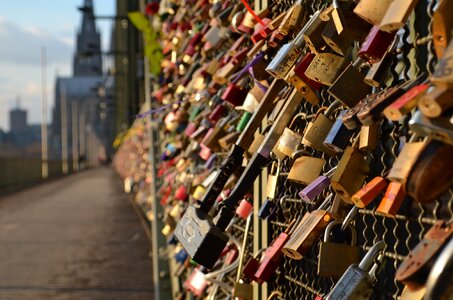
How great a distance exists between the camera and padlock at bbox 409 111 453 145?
3.55 feet

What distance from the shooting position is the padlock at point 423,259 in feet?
3.76

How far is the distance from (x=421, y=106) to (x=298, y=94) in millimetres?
984

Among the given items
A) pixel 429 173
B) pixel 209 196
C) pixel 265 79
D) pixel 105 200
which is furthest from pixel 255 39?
pixel 105 200

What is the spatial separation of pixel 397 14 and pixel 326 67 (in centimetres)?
50

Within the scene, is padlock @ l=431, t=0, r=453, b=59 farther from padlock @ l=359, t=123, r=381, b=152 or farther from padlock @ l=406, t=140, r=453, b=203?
padlock @ l=359, t=123, r=381, b=152

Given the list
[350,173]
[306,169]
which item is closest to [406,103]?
[350,173]

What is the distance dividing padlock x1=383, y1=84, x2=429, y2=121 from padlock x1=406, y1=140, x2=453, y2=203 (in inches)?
3.1

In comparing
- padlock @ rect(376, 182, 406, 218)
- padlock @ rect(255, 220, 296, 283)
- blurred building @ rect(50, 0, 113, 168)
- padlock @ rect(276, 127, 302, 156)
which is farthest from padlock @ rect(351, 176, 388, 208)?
blurred building @ rect(50, 0, 113, 168)

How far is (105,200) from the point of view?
21000 mm

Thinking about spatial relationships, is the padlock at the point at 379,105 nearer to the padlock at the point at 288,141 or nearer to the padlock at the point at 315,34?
the padlock at the point at 315,34

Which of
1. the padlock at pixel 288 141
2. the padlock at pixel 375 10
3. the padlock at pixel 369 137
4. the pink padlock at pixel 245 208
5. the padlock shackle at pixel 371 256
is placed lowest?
the pink padlock at pixel 245 208

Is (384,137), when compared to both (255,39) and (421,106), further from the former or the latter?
(255,39)

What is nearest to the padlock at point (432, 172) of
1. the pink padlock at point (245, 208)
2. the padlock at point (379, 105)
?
the padlock at point (379, 105)

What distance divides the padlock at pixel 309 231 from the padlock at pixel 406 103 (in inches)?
24.6
